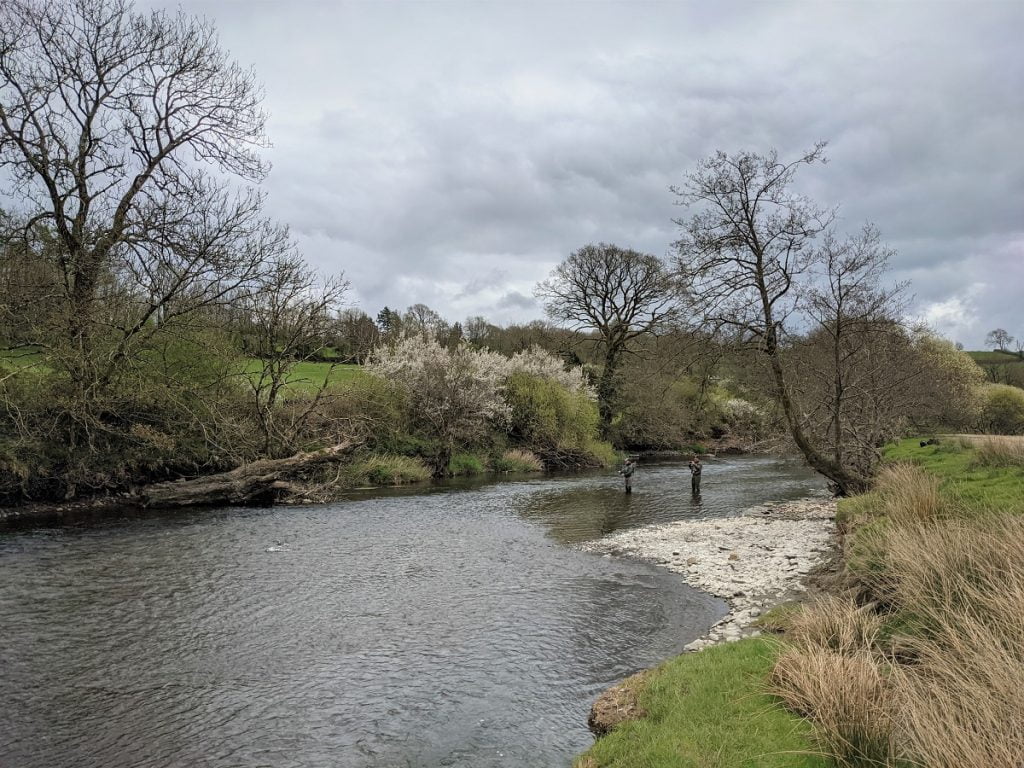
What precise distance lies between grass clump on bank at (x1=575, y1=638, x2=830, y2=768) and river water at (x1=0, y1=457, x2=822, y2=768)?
0.83 metres

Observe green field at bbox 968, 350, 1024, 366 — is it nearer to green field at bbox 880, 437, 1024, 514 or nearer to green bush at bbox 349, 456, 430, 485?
green field at bbox 880, 437, 1024, 514

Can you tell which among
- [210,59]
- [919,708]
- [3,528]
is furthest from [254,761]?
[210,59]

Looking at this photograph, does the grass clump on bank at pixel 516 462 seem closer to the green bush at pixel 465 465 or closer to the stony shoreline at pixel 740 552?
the green bush at pixel 465 465

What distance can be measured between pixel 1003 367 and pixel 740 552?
78.3 meters

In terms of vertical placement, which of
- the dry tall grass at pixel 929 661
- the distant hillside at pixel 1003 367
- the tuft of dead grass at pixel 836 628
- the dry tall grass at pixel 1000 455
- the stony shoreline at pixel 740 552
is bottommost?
the stony shoreline at pixel 740 552

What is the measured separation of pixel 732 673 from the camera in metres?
6.66

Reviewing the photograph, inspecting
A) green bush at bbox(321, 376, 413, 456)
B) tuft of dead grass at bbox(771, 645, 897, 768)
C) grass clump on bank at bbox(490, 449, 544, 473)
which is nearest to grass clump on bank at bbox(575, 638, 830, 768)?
tuft of dead grass at bbox(771, 645, 897, 768)

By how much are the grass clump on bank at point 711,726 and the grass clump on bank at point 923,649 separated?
0.94 ft

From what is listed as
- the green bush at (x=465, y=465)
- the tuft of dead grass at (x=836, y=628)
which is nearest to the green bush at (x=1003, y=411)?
the green bush at (x=465, y=465)

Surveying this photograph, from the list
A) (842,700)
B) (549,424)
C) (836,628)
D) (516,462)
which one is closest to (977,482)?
(836,628)

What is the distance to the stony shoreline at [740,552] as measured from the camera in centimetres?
1100

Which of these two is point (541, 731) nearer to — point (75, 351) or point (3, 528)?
point (3, 528)

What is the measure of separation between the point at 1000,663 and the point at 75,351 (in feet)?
73.0

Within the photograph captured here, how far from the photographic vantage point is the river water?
259 inches
